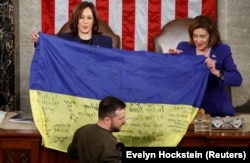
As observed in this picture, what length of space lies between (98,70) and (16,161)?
2.87ft

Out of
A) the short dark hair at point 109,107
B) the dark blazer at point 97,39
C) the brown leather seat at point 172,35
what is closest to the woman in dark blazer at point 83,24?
the dark blazer at point 97,39

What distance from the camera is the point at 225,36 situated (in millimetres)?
6793

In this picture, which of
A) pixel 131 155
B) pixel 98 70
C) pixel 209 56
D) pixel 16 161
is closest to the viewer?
pixel 131 155

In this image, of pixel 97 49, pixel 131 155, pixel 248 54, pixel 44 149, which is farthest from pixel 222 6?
pixel 131 155

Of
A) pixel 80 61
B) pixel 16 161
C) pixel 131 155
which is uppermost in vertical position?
pixel 80 61

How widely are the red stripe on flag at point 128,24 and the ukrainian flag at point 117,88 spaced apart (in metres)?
1.85

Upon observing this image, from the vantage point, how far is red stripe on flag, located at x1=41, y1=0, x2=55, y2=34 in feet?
22.2

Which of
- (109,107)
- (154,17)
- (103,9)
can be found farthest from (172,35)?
(109,107)

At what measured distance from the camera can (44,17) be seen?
6770 mm

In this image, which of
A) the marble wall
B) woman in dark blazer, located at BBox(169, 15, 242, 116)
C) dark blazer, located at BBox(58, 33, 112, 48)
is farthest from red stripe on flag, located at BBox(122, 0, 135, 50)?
woman in dark blazer, located at BBox(169, 15, 242, 116)

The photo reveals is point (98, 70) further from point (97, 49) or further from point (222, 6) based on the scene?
point (222, 6)

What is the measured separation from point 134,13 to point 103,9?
307mm

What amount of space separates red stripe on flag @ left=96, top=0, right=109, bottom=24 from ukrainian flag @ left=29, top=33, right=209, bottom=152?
186 cm

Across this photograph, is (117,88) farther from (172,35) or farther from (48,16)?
(48,16)
